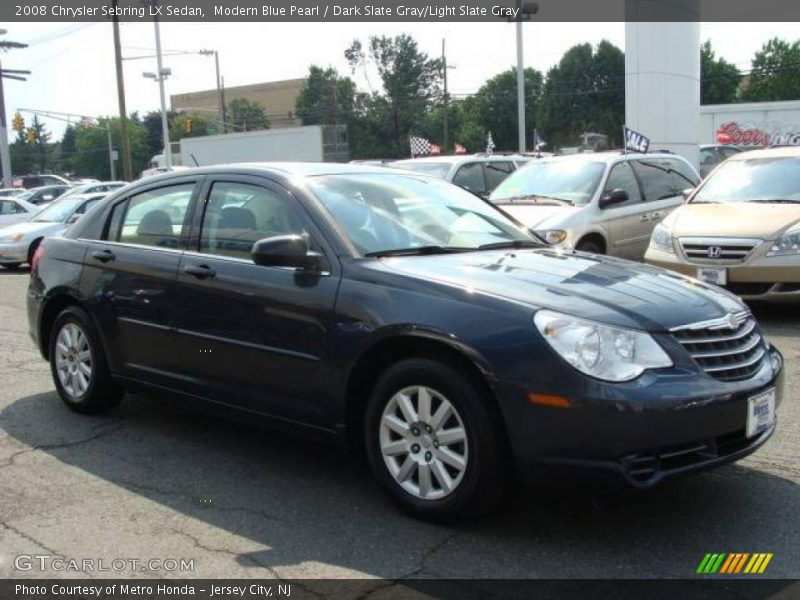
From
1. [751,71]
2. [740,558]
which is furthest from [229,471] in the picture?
[751,71]

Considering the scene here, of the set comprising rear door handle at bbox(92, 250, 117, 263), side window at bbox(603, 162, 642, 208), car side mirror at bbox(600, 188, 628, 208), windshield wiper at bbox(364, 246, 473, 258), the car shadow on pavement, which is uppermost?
side window at bbox(603, 162, 642, 208)

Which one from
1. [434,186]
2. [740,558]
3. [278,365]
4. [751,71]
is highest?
[751,71]

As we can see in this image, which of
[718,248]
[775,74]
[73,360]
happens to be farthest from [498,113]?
[73,360]

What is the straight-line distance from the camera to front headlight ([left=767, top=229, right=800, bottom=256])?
7586 millimetres

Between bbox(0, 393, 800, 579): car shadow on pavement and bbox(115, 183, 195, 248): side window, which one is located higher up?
bbox(115, 183, 195, 248): side window

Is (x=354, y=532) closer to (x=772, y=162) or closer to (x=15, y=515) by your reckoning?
(x=15, y=515)

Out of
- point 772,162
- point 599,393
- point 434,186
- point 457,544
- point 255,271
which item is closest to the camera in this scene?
point 599,393

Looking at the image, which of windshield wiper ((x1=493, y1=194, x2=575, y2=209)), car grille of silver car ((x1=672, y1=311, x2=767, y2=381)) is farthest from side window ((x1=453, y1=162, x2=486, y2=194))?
car grille of silver car ((x1=672, y1=311, x2=767, y2=381))

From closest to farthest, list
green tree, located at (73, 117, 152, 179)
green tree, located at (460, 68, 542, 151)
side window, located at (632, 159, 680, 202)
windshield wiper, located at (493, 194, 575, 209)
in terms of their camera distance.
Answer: windshield wiper, located at (493, 194, 575, 209)
side window, located at (632, 159, 680, 202)
green tree, located at (460, 68, 542, 151)
green tree, located at (73, 117, 152, 179)

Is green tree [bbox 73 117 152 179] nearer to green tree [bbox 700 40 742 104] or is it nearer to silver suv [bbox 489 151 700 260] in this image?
green tree [bbox 700 40 742 104]

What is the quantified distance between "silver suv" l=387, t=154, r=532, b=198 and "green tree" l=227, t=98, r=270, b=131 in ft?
311

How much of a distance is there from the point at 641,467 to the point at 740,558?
1.78 feet

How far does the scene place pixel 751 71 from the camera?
3255 inches

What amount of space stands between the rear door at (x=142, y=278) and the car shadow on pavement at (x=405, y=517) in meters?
0.53
